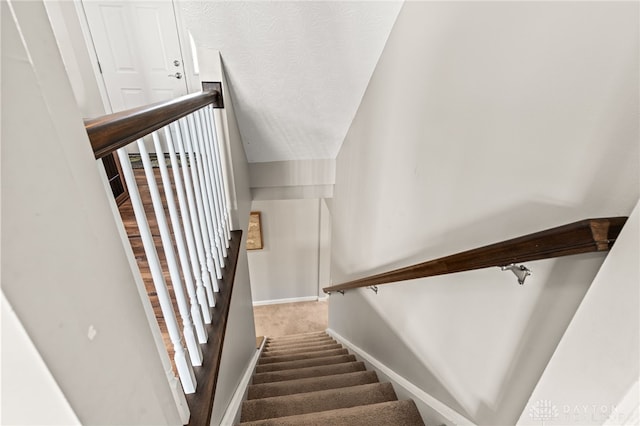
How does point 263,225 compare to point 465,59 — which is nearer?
point 465,59

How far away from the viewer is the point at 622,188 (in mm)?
488

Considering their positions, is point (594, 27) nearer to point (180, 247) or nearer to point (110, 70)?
point (180, 247)

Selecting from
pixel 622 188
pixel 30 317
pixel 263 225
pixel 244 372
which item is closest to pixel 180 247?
pixel 30 317

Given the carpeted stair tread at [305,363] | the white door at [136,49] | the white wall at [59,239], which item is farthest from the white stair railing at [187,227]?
the white door at [136,49]

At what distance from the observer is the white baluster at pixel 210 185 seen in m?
1.28

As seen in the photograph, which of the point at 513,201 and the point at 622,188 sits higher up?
the point at 622,188

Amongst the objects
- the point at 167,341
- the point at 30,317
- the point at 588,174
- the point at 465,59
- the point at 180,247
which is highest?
the point at 465,59

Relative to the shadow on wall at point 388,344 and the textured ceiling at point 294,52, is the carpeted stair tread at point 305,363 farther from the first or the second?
the textured ceiling at point 294,52

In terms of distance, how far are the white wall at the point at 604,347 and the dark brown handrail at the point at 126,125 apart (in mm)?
887

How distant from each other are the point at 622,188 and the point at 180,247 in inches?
44.1

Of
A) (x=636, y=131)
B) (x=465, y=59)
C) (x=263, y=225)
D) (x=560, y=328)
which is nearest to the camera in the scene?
(x=636, y=131)

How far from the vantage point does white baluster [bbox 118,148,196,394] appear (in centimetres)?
63

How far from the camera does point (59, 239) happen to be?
361 mm

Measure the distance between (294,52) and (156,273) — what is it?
1408 millimetres
